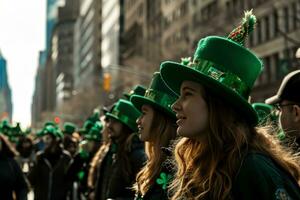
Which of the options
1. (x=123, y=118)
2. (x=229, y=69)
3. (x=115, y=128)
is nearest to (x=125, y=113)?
(x=123, y=118)

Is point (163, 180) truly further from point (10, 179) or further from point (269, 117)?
point (10, 179)

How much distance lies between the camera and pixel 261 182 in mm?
2695

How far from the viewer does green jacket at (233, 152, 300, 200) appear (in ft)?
8.81

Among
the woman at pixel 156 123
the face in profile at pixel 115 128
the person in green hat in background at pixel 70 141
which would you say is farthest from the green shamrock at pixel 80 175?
the woman at pixel 156 123

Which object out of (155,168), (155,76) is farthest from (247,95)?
(155,76)

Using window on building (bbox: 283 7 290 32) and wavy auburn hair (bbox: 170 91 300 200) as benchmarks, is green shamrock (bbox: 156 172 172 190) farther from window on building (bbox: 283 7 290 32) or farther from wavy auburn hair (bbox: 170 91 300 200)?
window on building (bbox: 283 7 290 32)

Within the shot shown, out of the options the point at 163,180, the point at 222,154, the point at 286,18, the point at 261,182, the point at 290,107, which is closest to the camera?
the point at 261,182

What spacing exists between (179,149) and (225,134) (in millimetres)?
389

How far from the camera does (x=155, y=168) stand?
4477 millimetres

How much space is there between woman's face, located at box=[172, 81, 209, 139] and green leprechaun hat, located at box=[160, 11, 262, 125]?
0.05 metres

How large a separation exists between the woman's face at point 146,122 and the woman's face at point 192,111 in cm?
163

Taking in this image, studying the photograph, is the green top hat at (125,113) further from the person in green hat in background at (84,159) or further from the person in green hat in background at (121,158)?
the person in green hat in background at (84,159)

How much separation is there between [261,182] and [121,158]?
357 centimetres

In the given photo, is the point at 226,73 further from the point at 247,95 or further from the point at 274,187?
the point at 274,187
